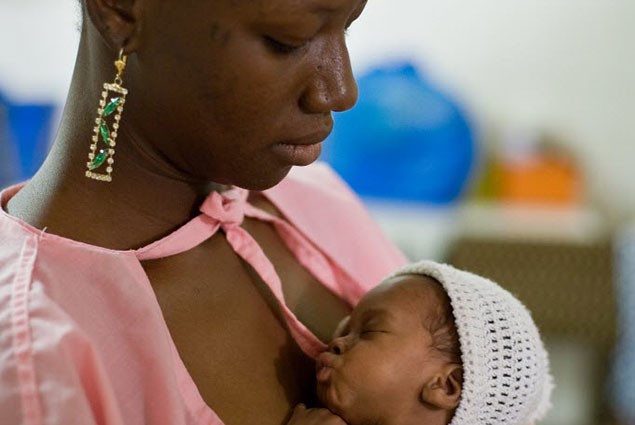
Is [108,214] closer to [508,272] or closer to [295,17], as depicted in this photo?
[295,17]

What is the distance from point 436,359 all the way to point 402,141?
6.96ft

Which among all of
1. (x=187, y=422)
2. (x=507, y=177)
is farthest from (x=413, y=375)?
(x=507, y=177)

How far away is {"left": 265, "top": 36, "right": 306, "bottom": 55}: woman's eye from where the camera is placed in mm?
960

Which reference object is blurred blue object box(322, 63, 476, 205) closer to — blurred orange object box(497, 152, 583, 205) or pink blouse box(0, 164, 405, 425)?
blurred orange object box(497, 152, 583, 205)

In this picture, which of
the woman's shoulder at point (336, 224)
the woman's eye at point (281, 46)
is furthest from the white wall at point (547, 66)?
the woman's eye at point (281, 46)

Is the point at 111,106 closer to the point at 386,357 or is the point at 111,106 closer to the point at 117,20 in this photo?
the point at 117,20

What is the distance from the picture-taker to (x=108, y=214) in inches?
41.0

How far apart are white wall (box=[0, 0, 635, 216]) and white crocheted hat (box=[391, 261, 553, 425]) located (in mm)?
2439

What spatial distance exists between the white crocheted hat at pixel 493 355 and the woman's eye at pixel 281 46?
40 cm

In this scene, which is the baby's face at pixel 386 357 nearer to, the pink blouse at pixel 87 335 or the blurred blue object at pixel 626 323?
the pink blouse at pixel 87 335

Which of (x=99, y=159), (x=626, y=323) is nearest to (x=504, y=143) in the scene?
(x=626, y=323)

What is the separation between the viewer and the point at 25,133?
3.53 meters

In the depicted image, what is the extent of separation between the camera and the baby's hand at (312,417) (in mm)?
1095

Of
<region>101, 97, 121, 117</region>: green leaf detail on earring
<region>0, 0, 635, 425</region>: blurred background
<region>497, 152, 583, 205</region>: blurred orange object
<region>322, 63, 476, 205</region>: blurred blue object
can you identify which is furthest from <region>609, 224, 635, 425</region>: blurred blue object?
<region>101, 97, 121, 117</region>: green leaf detail on earring
